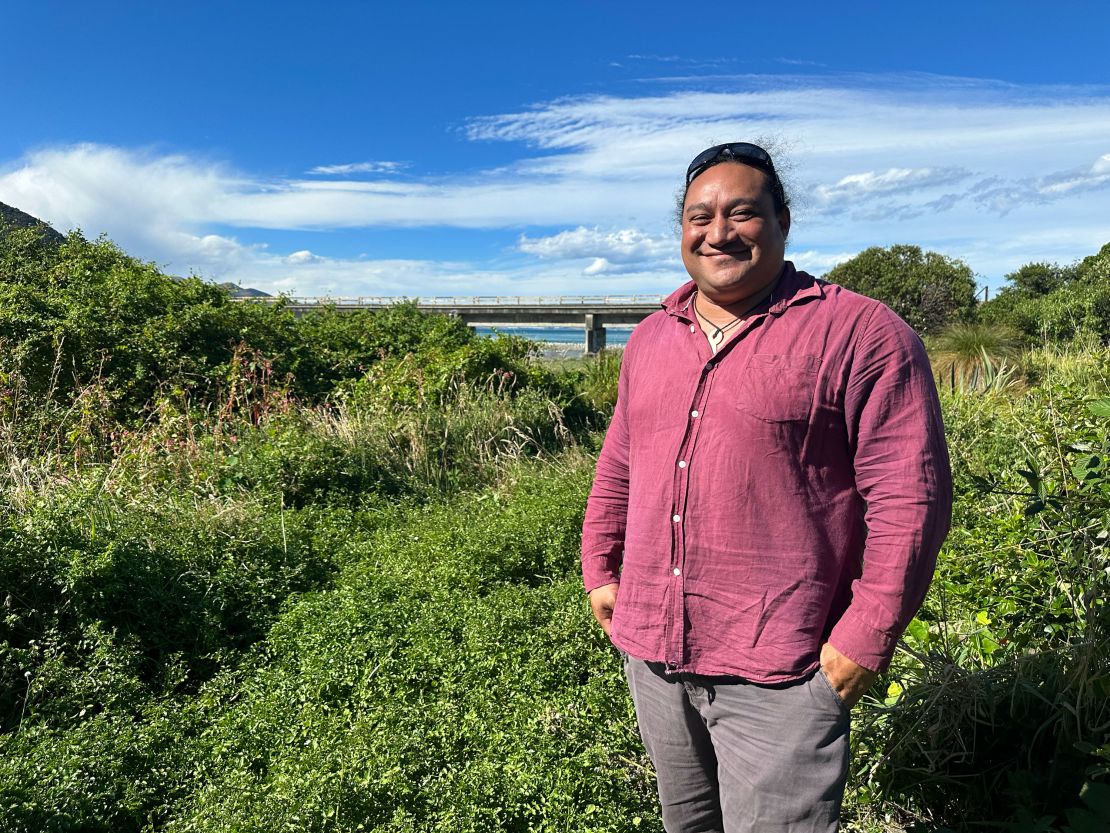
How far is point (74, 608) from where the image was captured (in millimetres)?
4047

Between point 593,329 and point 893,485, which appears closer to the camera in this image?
point 893,485

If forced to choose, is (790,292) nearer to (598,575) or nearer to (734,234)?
(734,234)

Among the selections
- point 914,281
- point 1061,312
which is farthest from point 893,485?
point 914,281

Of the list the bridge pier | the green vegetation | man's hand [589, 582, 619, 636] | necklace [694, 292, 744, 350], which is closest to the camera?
necklace [694, 292, 744, 350]

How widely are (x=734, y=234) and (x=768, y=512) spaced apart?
668 mm

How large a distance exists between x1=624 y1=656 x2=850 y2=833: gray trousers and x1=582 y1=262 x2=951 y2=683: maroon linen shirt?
0.23 feet

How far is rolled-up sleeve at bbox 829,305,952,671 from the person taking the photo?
5.28 ft

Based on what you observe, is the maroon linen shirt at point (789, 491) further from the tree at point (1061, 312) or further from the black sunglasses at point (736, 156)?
the tree at point (1061, 312)

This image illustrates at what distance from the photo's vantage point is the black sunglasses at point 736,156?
186 cm

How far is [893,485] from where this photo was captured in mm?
1629

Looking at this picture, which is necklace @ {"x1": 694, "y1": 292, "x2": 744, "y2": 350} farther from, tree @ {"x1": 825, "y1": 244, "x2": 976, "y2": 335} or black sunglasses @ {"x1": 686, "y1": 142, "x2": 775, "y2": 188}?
tree @ {"x1": 825, "y1": 244, "x2": 976, "y2": 335}

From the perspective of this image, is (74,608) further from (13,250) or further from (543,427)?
(13,250)

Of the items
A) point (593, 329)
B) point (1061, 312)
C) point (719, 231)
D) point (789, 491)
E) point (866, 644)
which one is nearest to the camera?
point (866, 644)

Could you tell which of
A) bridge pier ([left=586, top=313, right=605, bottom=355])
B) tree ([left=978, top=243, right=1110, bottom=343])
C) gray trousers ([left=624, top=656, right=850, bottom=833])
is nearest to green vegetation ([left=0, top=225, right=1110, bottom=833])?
gray trousers ([left=624, top=656, right=850, bottom=833])
